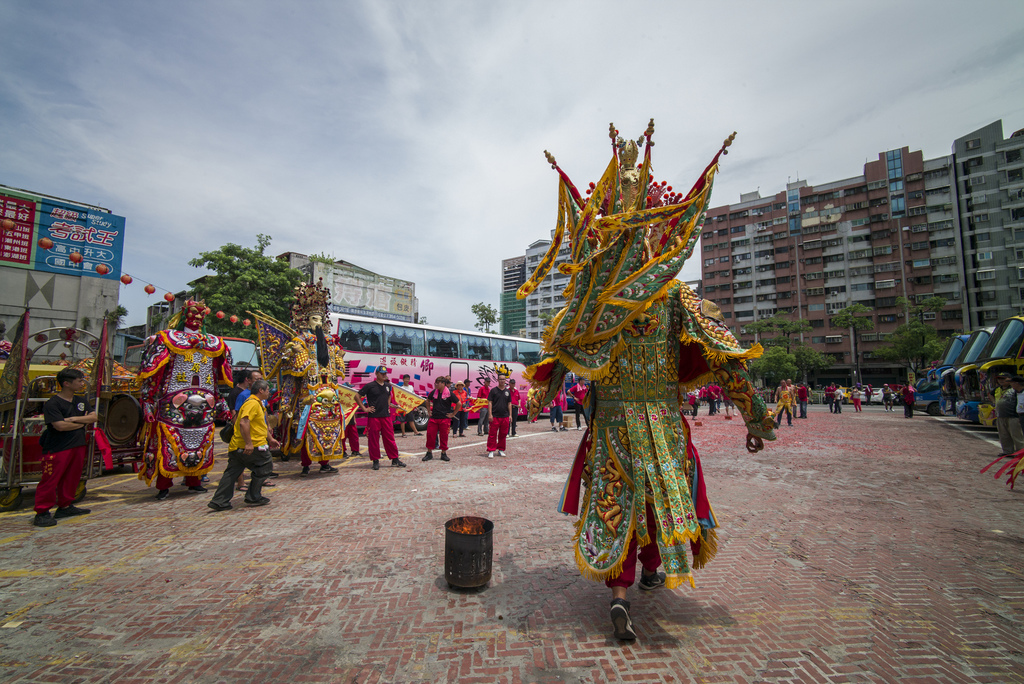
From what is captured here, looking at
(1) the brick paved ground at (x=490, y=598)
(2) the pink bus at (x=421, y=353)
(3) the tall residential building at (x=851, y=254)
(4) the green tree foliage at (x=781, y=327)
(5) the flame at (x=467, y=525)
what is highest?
(3) the tall residential building at (x=851, y=254)

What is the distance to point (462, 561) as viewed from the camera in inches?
138

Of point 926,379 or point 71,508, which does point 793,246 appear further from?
point 71,508

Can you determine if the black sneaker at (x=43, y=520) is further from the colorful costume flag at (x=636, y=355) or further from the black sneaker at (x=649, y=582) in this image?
the black sneaker at (x=649, y=582)

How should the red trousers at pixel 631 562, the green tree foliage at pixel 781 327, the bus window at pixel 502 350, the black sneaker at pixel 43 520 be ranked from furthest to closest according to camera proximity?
the green tree foliage at pixel 781 327 < the bus window at pixel 502 350 < the black sneaker at pixel 43 520 < the red trousers at pixel 631 562

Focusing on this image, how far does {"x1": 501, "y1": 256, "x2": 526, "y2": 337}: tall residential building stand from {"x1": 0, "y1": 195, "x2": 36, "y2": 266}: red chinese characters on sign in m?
85.1

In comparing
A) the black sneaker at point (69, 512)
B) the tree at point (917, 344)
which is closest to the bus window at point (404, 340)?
the black sneaker at point (69, 512)

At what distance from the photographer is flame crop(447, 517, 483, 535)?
12.5 feet

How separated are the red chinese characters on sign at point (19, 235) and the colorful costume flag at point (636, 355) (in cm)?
3035

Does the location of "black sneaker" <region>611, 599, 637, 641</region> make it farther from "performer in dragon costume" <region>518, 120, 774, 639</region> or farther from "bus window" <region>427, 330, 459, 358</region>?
"bus window" <region>427, 330, 459, 358</region>

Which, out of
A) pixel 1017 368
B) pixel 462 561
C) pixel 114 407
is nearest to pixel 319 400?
pixel 114 407

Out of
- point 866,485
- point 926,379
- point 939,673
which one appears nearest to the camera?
point 939,673

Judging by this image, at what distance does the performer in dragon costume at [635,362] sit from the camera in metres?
2.85

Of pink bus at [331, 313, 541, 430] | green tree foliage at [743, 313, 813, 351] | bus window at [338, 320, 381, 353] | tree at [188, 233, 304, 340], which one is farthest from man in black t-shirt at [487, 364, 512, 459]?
green tree foliage at [743, 313, 813, 351]

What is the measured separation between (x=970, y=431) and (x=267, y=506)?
72.3ft
